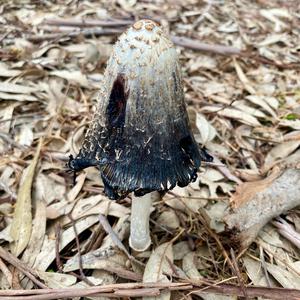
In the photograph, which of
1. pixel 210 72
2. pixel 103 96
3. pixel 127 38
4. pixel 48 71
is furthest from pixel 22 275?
pixel 210 72

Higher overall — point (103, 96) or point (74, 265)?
point (103, 96)

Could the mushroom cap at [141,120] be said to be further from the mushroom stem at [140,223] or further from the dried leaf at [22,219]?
the dried leaf at [22,219]

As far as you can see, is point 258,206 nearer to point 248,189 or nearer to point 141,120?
point 248,189

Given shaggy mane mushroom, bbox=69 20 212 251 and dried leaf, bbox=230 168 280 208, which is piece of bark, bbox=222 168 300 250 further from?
shaggy mane mushroom, bbox=69 20 212 251

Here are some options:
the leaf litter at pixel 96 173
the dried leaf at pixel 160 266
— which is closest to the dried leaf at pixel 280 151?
A: the leaf litter at pixel 96 173

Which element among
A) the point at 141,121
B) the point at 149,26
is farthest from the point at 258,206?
the point at 149,26

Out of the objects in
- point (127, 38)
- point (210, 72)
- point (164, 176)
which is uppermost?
point (127, 38)

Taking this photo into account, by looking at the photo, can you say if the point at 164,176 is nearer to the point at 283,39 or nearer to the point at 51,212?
the point at 51,212
